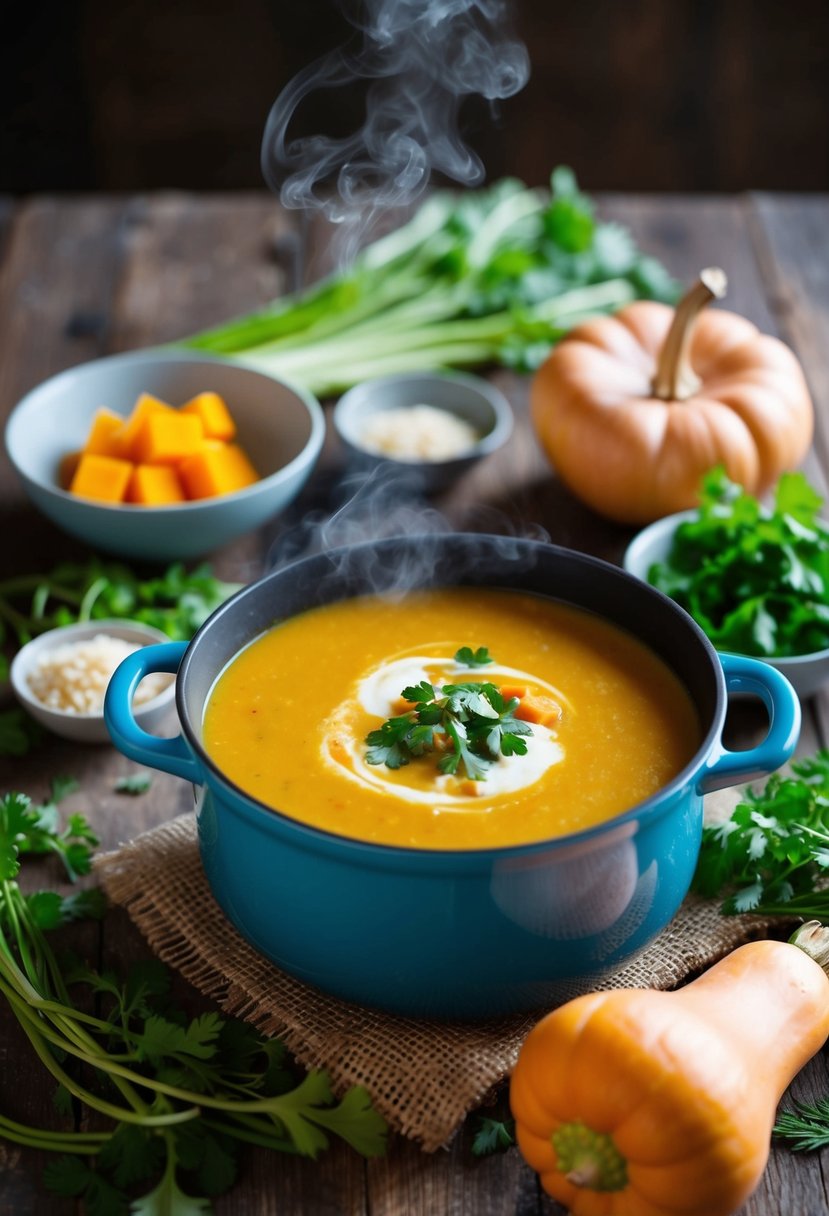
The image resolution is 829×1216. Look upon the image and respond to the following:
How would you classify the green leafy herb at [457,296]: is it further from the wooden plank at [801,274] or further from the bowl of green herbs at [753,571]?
the bowl of green herbs at [753,571]

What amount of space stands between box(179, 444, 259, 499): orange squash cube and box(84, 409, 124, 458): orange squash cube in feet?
0.44

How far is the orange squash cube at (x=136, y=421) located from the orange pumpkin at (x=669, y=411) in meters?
0.75

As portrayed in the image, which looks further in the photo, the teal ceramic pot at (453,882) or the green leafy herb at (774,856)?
the green leafy herb at (774,856)

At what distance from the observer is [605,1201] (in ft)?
4.30

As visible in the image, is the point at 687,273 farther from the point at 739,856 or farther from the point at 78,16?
the point at 78,16

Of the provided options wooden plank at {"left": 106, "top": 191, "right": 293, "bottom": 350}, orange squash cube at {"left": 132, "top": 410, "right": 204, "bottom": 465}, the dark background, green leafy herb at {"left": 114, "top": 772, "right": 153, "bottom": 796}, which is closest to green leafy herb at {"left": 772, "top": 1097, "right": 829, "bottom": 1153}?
green leafy herb at {"left": 114, "top": 772, "right": 153, "bottom": 796}

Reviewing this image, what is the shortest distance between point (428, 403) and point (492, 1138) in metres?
1.80

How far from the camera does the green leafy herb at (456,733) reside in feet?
5.30

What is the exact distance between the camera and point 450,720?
5.31 feet

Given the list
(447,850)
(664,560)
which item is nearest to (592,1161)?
(447,850)

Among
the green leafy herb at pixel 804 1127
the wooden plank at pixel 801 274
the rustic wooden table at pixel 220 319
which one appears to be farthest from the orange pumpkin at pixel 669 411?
the green leafy herb at pixel 804 1127

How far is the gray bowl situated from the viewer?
2.65 m

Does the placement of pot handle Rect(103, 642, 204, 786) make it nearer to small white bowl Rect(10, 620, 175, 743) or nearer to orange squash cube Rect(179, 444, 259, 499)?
small white bowl Rect(10, 620, 175, 743)

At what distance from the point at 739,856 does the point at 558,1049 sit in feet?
1.72
